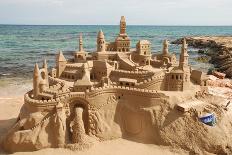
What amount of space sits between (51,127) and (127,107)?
9.30 m

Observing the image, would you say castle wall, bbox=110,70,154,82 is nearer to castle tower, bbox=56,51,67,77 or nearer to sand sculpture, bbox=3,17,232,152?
sand sculpture, bbox=3,17,232,152

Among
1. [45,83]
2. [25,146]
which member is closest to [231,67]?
[45,83]

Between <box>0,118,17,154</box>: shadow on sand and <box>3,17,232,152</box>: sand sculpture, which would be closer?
<box>3,17,232,152</box>: sand sculpture

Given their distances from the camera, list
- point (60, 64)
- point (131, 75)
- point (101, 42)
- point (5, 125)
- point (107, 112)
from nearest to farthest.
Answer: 1. point (107, 112)
2. point (131, 75)
3. point (5, 125)
4. point (60, 64)
5. point (101, 42)

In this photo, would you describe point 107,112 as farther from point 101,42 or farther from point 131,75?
point 101,42

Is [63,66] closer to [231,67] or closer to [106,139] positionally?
[106,139]

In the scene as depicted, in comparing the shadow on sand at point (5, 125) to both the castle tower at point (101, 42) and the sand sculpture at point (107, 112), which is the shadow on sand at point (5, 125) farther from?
the castle tower at point (101, 42)

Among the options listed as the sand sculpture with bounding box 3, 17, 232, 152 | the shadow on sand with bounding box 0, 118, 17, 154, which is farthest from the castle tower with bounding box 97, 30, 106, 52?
the shadow on sand with bounding box 0, 118, 17, 154

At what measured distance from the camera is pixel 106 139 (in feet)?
113

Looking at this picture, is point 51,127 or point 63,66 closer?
point 51,127

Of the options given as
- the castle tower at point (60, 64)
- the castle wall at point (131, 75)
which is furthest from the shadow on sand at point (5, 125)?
the castle wall at point (131, 75)

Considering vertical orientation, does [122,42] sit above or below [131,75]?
above

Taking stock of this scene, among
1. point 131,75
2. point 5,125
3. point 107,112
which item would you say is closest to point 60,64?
point 5,125

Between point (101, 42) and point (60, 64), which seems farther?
point (101, 42)
